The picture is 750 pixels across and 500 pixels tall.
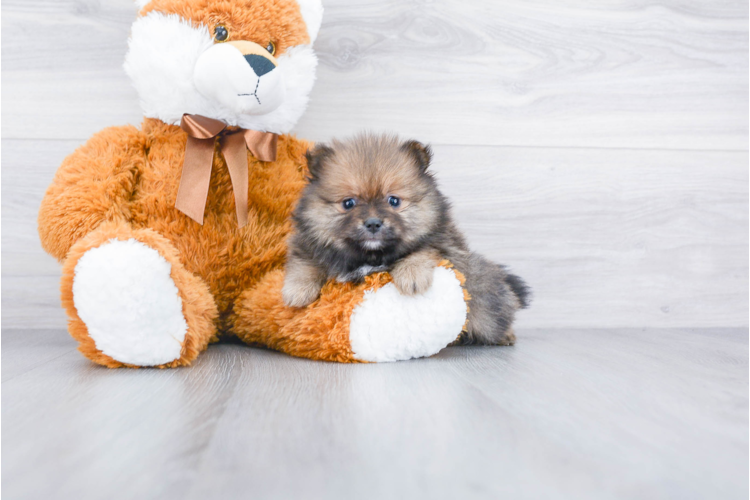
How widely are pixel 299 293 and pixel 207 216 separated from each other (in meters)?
0.32

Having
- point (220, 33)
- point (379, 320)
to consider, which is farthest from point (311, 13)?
point (379, 320)

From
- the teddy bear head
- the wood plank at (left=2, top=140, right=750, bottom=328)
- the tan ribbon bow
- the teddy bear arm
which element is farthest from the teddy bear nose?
the wood plank at (left=2, top=140, right=750, bottom=328)

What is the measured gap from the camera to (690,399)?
914mm

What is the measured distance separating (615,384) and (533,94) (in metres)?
0.93

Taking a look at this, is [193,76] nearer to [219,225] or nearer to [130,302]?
[219,225]

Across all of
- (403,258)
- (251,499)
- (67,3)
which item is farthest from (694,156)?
(67,3)

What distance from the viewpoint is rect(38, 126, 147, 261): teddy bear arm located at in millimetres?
1121

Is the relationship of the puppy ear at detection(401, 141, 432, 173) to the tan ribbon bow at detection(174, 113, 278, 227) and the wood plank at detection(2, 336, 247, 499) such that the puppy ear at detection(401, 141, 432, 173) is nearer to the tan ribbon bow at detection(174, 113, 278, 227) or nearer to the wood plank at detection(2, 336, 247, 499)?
the tan ribbon bow at detection(174, 113, 278, 227)

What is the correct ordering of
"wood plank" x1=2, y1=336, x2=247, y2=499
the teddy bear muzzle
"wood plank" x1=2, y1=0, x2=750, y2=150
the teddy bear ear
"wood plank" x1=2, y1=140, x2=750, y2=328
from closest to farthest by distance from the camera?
"wood plank" x1=2, y1=336, x2=247, y2=499, the teddy bear muzzle, the teddy bear ear, "wood plank" x1=2, y1=0, x2=750, y2=150, "wood plank" x1=2, y1=140, x2=750, y2=328

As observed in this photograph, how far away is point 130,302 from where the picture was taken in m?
0.96

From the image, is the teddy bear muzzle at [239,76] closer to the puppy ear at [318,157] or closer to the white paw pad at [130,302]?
the puppy ear at [318,157]

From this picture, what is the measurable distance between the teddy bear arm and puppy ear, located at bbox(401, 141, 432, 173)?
2.03 ft

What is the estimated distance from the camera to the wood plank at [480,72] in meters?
1.49

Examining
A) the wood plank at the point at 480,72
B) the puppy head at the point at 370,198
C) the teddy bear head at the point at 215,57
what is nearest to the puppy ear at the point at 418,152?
the puppy head at the point at 370,198
